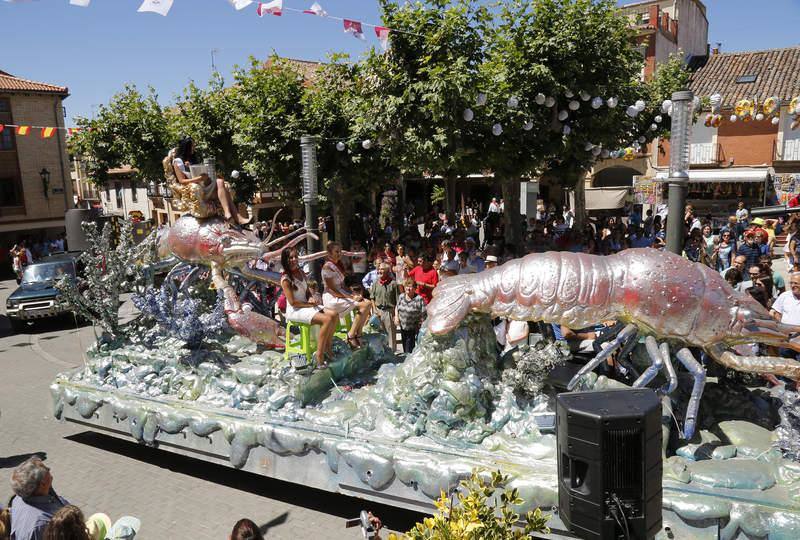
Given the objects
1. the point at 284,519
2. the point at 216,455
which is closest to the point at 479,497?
the point at 284,519

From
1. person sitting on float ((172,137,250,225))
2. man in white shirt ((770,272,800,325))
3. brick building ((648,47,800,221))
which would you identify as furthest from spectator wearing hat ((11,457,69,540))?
brick building ((648,47,800,221))

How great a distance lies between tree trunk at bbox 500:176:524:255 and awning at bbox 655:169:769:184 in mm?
9620

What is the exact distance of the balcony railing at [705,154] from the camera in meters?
22.0

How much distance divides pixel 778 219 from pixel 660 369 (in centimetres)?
1516

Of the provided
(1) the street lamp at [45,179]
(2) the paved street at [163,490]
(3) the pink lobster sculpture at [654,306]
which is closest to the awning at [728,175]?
(3) the pink lobster sculpture at [654,306]

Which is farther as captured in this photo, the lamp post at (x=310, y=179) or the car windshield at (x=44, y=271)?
the car windshield at (x=44, y=271)

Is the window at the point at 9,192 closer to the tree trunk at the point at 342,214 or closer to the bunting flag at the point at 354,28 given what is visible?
the tree trunk at the point at 342,214

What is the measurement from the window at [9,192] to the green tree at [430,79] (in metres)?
20.6

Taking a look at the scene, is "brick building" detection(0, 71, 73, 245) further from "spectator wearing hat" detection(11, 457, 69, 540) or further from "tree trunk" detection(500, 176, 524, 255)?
"spectator wearing hat" detection(11, 457, 69, 540)

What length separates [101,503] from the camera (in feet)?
20.3

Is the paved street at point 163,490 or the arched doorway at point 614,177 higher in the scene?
the arched doorway at point 614,177

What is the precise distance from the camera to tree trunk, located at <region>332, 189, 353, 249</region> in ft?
50.4

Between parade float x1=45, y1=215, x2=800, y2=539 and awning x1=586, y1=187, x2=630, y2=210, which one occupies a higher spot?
awning x1=586, y1=187, x2=630, y2=210

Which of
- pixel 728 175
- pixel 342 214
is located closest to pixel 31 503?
pixel 342 214
